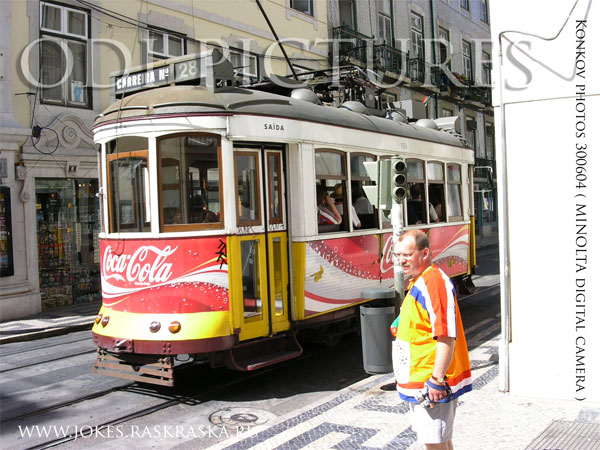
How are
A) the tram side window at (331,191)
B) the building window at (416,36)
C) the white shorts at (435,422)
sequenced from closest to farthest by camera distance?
the white shorts at (435,422)
the tram side window at (331,191)
the building window at (416,36)

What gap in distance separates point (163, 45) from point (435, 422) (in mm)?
14801

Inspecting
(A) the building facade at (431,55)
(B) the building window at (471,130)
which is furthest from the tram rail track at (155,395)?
(B) the building window at (471,130)

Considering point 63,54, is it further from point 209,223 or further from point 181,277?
point 181,277

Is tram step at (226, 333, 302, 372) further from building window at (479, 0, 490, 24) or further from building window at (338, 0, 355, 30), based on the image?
building window at (479, 0, 490, 24)

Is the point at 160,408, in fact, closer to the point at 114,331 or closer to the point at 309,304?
the point at 114,331

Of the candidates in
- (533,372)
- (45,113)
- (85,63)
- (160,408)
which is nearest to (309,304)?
(160,408)

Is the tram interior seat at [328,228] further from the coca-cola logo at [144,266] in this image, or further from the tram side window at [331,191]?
the coca-cola logo at [144,266]

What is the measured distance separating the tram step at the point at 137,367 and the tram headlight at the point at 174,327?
299 millimetres

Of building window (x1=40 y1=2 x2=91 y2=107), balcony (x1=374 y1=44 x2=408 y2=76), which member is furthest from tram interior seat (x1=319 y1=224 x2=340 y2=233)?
balcony (x1=374 y1=44 x2=408 y2=76)

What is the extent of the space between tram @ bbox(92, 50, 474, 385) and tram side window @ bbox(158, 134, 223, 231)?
11mm

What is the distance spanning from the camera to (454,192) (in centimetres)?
1205

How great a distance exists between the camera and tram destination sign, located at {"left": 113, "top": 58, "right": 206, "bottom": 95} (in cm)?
731

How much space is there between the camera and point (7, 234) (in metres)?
12.9

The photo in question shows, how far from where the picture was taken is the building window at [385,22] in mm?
26047
